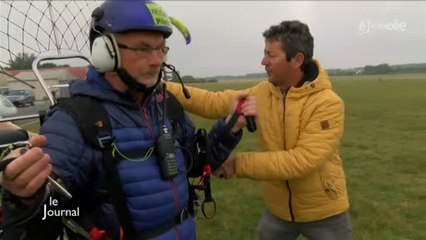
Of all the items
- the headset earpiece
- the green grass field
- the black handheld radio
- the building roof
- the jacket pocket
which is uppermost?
the headset earpiece

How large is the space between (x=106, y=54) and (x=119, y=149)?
0.46m

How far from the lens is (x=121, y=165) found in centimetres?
222

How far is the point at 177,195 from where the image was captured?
7.93 ft

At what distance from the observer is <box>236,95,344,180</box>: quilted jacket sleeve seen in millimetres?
3154

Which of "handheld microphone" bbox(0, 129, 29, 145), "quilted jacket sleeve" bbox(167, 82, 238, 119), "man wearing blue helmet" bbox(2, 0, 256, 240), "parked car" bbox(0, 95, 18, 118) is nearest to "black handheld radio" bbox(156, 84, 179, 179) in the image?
"man wearing blue helmet" bbox(2, 0, 256, 240)

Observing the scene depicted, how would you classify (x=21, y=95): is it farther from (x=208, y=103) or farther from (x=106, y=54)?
(x=106, y=54)

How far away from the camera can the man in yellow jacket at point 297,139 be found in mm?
3184

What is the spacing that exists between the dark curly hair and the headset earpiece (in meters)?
1.44

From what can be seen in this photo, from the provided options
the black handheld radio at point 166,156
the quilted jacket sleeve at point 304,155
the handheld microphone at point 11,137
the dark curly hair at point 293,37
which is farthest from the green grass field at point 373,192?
the handheld microphone at point 11,137

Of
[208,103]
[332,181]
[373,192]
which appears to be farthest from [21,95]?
[373,192]

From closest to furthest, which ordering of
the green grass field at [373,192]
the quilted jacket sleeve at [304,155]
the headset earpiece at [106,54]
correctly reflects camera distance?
the headset earpiece at [106,54] → the quilted jacket sleeve at [304,155] → the green grass field at [373,192]

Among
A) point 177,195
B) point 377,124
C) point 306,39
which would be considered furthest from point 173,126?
point 377,124

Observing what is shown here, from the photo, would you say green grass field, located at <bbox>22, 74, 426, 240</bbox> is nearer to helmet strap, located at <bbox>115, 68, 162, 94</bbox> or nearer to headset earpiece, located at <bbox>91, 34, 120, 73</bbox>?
helmet strap, located at <bbox>115, 68, 162, 94</bbox>

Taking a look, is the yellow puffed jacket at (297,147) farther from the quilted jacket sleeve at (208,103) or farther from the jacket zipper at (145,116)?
the jacket zipper at (145,116)
